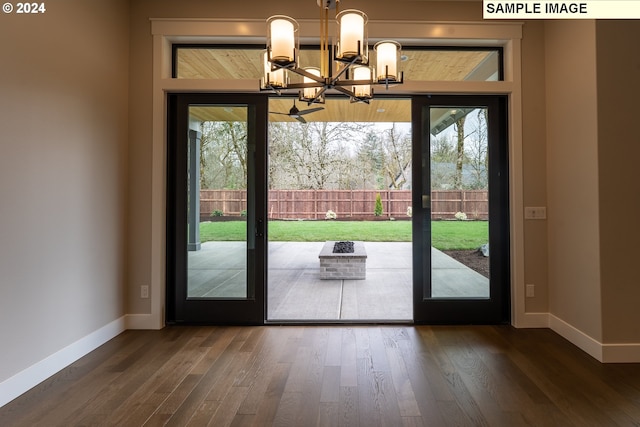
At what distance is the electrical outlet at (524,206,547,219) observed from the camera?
3152mm

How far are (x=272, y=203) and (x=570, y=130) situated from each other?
410 inches

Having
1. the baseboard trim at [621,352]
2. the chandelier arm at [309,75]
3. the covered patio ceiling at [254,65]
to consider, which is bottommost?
the baseboard trim at [621,352]

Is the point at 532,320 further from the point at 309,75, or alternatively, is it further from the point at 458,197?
the point at 309,75

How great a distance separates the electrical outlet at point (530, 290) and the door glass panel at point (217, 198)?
262 cm

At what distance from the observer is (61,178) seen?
2393 mm

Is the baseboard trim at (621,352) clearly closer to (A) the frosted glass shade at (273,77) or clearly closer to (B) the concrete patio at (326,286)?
(B) the concrete patio at (326,286)

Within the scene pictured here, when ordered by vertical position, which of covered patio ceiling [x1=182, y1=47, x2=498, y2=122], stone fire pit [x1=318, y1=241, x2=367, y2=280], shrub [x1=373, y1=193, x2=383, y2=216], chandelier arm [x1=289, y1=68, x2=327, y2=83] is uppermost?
covered patio ceiling [x1=182, y1=47, x2=498, y2=122]

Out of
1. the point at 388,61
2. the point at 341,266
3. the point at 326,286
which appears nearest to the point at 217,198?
the point at 388,61

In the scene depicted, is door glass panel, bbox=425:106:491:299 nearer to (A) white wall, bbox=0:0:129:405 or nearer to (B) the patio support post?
(B) the patio support post

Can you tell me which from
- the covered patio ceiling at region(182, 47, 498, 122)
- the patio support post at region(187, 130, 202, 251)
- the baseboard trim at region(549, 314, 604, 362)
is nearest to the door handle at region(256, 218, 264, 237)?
the patio support post at region(187, 130, 202, 251)

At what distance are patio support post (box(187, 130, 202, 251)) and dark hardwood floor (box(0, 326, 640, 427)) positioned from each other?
0.88m

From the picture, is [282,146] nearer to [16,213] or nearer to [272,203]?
[272,203]

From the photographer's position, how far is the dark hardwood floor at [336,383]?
1830 mm

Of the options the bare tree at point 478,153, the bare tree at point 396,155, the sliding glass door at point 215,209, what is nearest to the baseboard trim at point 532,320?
the bare tree at point 478,153
